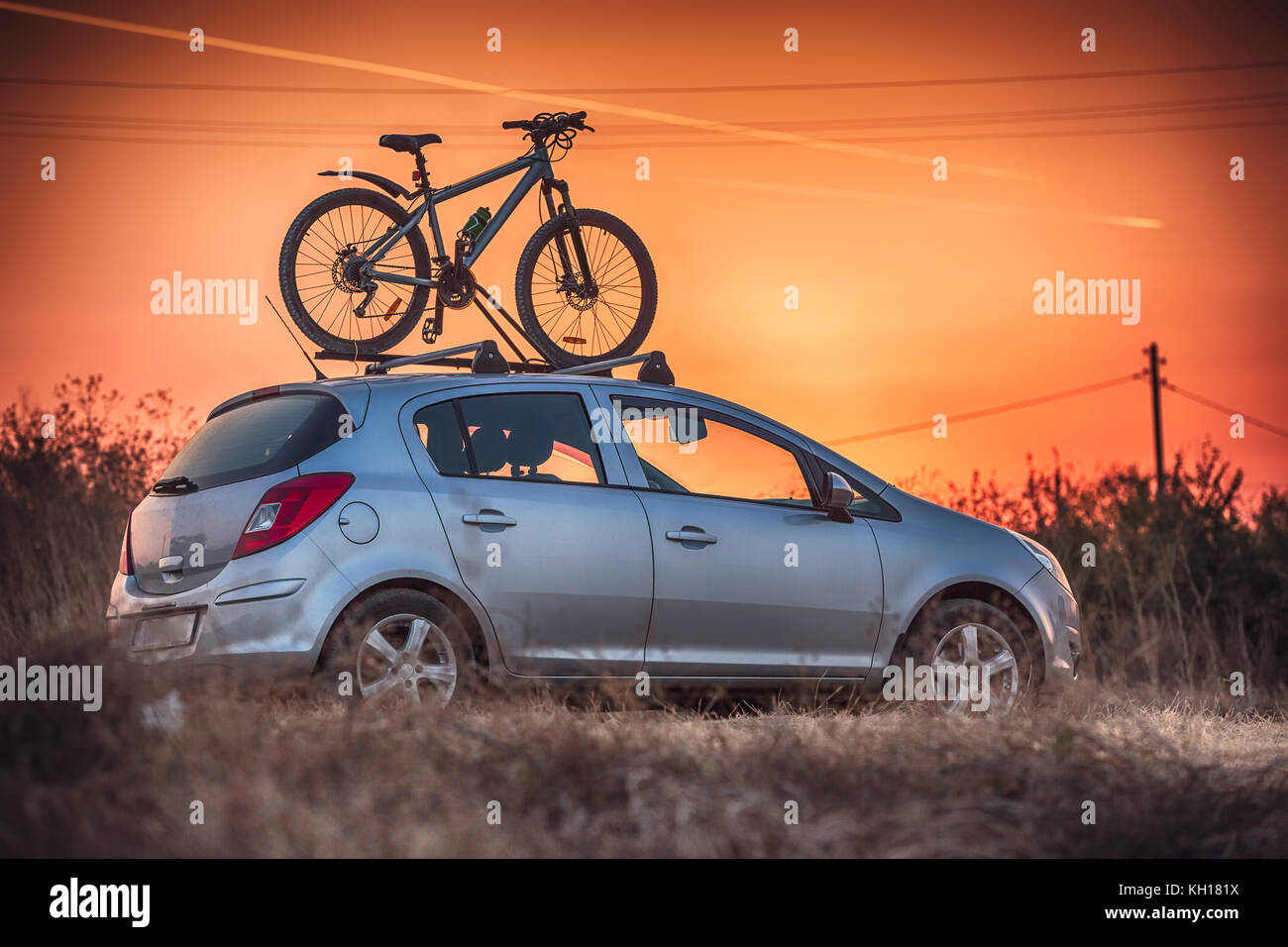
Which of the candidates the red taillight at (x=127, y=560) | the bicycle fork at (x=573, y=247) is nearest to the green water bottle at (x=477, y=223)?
the bicycle fork at (x=573, y=247)

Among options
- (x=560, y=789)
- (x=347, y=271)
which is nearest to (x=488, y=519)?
(x=560, y=789)

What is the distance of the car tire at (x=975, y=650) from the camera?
25.5 feet

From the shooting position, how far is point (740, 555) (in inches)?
293

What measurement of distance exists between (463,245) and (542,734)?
434 centimetres

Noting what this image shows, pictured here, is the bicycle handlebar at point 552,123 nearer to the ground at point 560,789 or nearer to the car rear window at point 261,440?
the car rear window at point 261,440

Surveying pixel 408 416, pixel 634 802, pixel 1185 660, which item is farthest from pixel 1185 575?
→ pixel 634 802

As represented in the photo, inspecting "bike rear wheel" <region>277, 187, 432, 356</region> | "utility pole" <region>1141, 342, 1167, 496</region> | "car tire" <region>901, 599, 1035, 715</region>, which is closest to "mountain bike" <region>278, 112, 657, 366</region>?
"bike rear wheel" <region>277, 187, 432, 356</region>

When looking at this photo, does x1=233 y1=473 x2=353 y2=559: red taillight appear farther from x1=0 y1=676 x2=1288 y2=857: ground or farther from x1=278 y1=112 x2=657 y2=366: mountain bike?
x1=278 y1=112 x2=657 y2=366: mountain bike

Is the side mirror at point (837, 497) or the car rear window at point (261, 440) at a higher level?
the car rear window at point (261, 440)

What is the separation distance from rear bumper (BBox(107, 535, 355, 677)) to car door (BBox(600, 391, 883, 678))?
5.05ft

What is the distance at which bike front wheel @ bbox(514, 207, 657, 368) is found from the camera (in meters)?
9.23

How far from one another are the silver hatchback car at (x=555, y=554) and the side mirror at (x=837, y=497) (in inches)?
0.5
